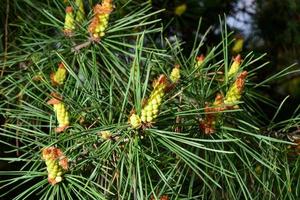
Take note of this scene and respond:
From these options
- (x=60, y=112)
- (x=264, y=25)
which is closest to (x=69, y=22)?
(x=60, y=112)

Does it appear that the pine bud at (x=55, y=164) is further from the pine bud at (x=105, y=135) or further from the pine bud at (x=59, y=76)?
the pine bud at (x=59, y=76)

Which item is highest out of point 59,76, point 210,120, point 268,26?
point 268,26

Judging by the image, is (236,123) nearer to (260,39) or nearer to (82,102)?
(82,102)

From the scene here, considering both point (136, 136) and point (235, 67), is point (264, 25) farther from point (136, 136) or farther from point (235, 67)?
point (136, 136)

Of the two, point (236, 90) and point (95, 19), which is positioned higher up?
point (95, 19)

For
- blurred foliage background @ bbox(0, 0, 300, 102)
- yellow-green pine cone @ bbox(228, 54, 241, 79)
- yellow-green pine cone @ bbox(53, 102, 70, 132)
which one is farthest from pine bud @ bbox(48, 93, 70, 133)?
blurred foliage background @ bbox(0, 0, 300, 102)
